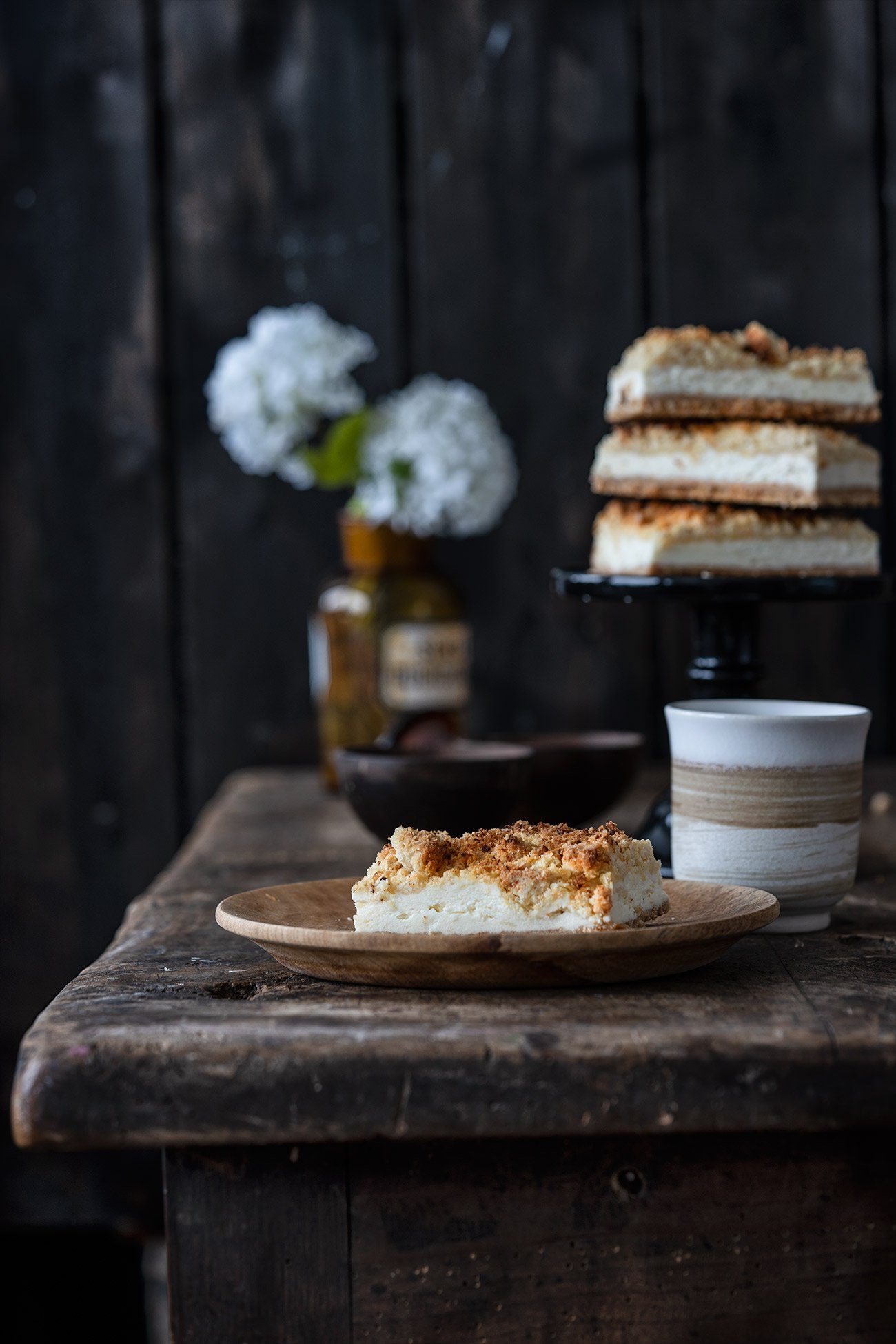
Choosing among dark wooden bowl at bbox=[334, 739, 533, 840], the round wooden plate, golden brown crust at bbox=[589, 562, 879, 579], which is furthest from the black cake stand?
the round wooden plate

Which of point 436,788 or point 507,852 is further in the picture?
point 436,788

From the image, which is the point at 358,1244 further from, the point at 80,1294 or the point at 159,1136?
the point at 80,1294

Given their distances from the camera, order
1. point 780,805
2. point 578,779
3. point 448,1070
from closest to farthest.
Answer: point 448,1070, point 780,805, point 578,779

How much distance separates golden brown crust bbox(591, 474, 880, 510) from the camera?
1.01 metres

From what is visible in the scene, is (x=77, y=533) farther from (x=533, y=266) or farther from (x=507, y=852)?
(x=507, y=852)

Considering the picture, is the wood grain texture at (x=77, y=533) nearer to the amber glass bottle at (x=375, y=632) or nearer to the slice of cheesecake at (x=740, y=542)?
the amber glass bottle at (x=375, y=632)

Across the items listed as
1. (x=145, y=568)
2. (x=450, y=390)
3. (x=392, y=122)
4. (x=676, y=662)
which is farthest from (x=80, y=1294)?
(x=392, y=122)

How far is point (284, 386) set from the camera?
1.46 meters

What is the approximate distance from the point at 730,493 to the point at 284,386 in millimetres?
611

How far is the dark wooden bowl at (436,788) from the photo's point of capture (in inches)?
39.2

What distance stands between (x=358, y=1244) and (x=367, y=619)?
86 centimetres

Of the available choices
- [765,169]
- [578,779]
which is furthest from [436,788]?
[765,169]

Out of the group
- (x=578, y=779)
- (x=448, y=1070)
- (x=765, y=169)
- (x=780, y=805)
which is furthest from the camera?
(x=765, y=169)

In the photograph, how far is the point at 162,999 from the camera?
27.4 inches
